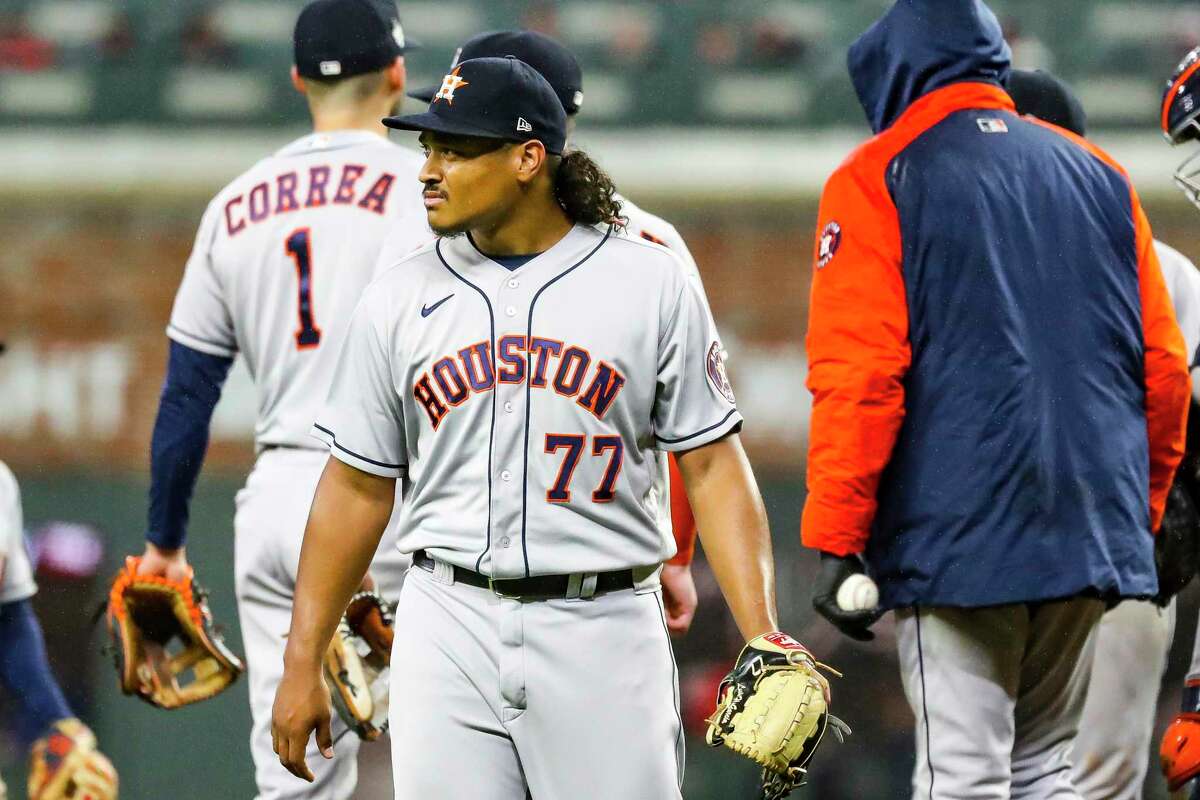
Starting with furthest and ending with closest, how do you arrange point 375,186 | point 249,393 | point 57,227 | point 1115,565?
1. point 57,227
2. point 249,393
3. point 375,186
4. point 1115,565

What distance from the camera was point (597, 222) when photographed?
2.78 metres

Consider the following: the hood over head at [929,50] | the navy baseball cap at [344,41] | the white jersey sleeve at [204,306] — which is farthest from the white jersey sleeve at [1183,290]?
the white jersey sleeve at [204,306]

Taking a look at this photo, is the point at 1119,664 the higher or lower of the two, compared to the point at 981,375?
lower

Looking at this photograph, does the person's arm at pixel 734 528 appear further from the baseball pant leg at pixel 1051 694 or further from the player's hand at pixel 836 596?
the baseball pant leg at pixel 1051 694

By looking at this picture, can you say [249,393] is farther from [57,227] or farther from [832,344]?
[832,344]

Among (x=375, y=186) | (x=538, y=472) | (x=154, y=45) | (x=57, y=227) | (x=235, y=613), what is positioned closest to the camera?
(x=538, y=472)

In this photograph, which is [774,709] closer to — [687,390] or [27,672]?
[687,390]

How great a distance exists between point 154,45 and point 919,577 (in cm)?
893

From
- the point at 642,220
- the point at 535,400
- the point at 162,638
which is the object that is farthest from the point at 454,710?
the point at 162,638

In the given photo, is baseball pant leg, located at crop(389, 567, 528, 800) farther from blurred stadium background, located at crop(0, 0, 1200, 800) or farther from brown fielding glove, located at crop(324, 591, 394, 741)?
blurred stadium background, located at crop(0, 0, 1200, 800)

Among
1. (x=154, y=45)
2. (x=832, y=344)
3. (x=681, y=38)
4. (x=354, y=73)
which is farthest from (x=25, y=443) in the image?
(x=832, y=344)

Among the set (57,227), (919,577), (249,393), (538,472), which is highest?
(538,472)

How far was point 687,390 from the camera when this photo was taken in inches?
105

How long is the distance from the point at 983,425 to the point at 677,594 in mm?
846
